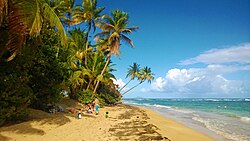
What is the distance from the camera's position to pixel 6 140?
24.5 feet

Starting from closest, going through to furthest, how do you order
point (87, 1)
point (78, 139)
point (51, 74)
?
point (78, 139), point (51, 74), point (87, 1)

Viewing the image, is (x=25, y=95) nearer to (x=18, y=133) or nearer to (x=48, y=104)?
(x=18, y=133)

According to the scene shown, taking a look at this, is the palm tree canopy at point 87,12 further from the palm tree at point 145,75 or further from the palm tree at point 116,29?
the palm tree at point 145,75

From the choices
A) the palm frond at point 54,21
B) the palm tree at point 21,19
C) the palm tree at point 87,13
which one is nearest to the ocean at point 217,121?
the palm frond at point 54,21

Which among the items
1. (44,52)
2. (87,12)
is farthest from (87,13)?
(44,52)

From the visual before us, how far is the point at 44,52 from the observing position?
1179 centimetres

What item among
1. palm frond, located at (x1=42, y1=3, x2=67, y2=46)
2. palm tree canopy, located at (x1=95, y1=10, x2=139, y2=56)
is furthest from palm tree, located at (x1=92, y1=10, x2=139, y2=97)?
palm frond, located at (x1=42, y1=3, x2=67, y2=46)

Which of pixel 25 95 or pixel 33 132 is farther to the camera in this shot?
pixel 25 95

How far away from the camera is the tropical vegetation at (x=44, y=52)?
6.48 meters

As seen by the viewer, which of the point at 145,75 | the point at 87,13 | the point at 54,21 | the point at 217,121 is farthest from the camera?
the point at 145,75

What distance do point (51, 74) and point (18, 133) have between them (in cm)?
472

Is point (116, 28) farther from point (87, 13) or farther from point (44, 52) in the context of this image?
point (44, 52)

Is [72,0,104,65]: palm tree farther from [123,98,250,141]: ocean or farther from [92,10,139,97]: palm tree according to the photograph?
[123,98,250,141]: ocean

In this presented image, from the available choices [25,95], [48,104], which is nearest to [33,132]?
[25,95]
